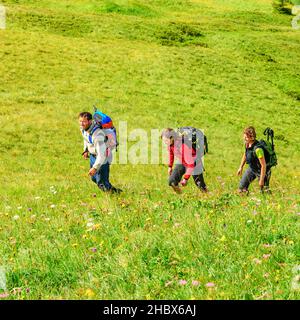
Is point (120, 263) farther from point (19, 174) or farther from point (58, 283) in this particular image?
point (19, 174)

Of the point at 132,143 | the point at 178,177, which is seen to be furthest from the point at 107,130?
the point at 132,143

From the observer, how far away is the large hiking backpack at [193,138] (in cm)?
1134

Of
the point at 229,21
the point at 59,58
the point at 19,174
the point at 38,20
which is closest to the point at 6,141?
the point at 19,174

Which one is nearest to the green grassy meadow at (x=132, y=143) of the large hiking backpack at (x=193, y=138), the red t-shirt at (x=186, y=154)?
the red t-shirt at (x=186, y=154)

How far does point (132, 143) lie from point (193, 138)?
1312cm

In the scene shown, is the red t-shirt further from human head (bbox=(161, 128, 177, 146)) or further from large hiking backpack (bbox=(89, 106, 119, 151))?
large hiking backpack (bbox=(89, 106, 119, 151))

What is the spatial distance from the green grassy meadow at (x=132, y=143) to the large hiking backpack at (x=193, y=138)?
138 cm

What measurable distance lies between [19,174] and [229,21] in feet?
165

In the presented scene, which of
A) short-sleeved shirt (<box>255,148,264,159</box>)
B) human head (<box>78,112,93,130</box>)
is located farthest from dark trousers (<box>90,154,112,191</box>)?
short-sleeved shirt (<box>255,148,264,159</box>)

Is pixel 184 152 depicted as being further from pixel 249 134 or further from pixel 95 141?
pixel 95 141

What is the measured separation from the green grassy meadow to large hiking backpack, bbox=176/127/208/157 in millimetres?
1384

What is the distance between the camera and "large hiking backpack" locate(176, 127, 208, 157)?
11.3 metres

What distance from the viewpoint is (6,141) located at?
22.2m

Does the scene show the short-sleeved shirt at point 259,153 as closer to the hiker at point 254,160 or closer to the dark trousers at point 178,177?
the hiker at point 254,160
